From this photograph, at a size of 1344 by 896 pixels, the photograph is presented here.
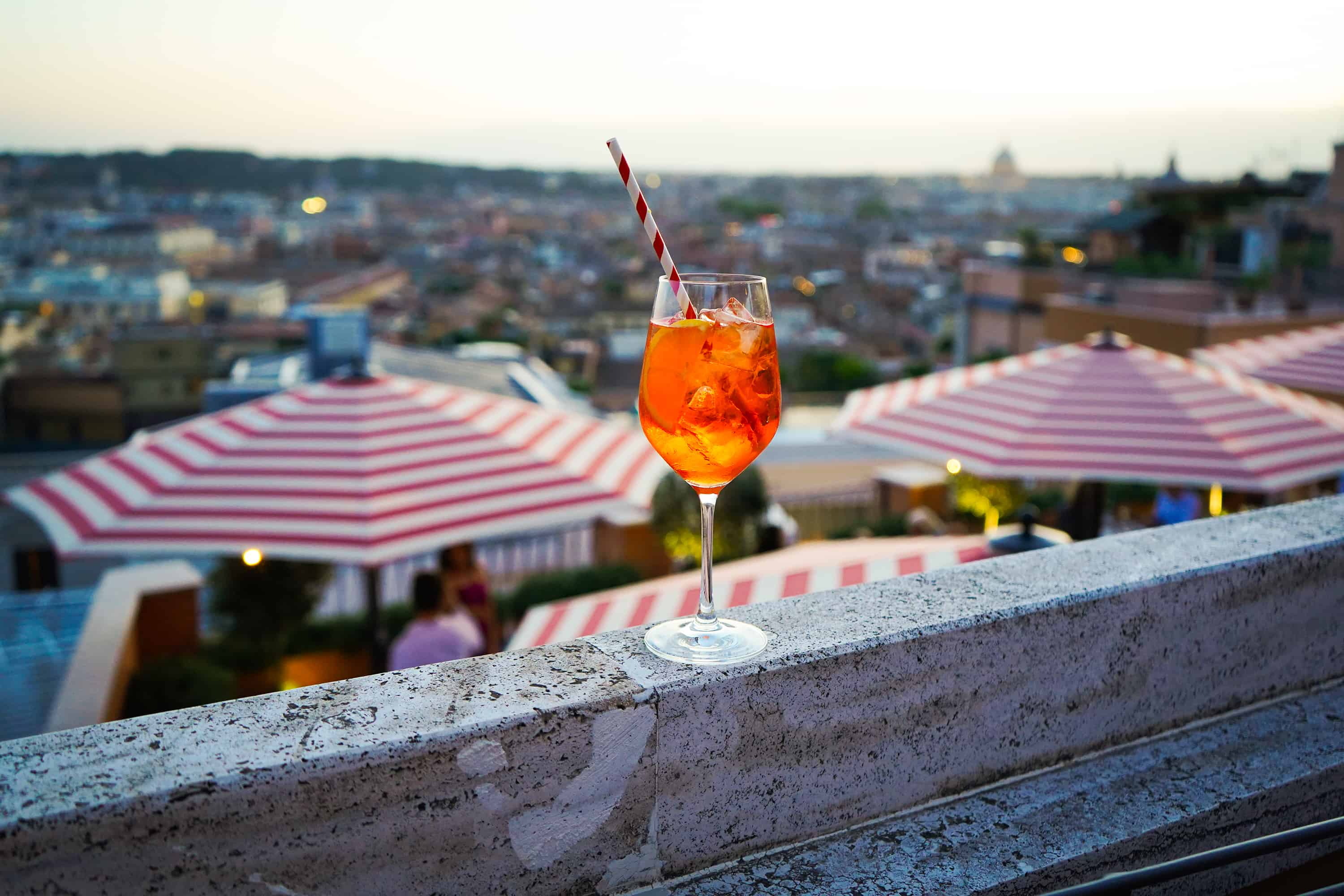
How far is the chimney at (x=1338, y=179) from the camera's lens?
113ft

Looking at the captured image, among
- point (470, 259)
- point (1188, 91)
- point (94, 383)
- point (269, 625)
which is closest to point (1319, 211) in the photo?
point (1188, 91)

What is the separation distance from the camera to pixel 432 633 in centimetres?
430

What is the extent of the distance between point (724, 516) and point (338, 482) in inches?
143

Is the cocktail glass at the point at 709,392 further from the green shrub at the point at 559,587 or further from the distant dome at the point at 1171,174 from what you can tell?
the distant dome at the point at 1171,174

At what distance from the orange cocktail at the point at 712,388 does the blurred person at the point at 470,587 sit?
4080 millimetres

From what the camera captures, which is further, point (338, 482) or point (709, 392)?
point (338, 482)

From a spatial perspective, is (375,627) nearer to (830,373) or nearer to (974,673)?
(974,673)

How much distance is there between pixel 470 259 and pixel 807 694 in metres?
105

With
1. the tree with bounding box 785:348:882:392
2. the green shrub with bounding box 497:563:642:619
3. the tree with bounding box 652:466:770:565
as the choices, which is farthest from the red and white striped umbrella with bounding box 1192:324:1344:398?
the tree with bounding box 785:348:882:392

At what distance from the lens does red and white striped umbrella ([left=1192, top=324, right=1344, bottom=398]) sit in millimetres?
6430

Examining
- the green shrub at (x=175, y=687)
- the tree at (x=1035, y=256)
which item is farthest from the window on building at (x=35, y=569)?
the tree at (x=1035, y=256)

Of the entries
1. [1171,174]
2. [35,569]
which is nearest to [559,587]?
[35,569]

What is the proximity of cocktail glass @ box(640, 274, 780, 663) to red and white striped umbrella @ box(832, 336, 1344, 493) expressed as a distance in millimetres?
3600

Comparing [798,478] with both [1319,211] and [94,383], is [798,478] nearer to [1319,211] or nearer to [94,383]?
[1319,211]
